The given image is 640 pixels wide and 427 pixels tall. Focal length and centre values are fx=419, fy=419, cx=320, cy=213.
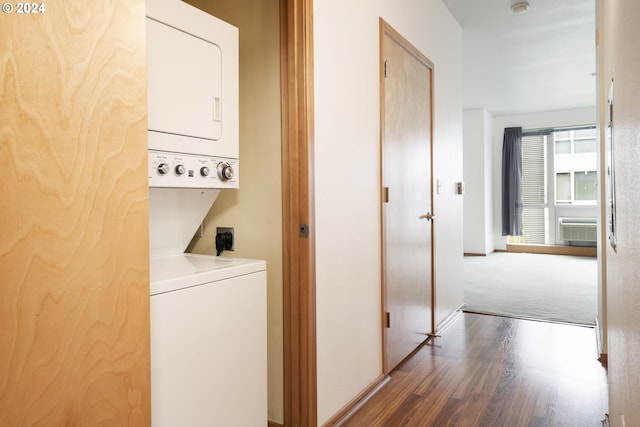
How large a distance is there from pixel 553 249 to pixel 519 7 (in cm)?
565

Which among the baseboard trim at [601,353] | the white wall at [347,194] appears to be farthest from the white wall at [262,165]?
the baseboard trim at [601,353]

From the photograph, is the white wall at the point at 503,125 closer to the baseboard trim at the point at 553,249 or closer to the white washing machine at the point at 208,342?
the baseboard trim at the point at 553,249

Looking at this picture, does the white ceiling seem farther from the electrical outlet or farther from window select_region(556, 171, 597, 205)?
the electrical outlet

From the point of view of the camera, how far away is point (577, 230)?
7.61 metres

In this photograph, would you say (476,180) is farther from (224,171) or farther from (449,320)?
(224,171)

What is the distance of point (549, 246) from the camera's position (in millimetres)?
7977

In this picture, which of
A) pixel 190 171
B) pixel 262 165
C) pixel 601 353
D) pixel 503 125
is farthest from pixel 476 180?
pixel 190 171

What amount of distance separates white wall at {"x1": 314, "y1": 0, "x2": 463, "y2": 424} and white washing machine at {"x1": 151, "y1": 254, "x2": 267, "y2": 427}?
0.36m

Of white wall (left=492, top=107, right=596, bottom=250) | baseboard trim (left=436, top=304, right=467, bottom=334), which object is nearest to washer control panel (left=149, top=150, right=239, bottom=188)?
baseboard trim (left=436, top=304, right=467, bottom=334)

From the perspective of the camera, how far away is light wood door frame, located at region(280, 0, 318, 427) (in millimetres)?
1807

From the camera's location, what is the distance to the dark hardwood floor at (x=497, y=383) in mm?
2041

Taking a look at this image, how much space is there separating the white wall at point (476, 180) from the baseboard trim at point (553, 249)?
0.68 meters

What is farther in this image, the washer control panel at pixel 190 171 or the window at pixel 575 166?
the window at pixel 575 166

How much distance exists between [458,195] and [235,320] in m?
2.99
